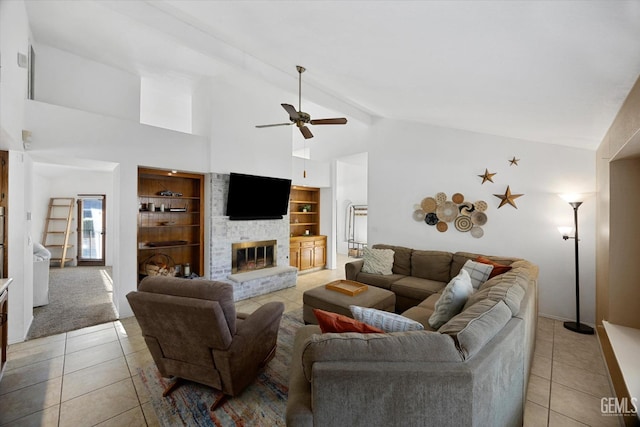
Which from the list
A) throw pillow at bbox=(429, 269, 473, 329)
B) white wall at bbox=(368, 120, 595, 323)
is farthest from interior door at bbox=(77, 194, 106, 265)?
throw pillow at bbox=(429, 269, 473, 329)

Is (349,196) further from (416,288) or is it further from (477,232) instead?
(416,288)

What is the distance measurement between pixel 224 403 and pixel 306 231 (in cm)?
527

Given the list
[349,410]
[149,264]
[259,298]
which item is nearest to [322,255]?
[259,298]

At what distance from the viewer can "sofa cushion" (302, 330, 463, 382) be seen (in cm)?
126

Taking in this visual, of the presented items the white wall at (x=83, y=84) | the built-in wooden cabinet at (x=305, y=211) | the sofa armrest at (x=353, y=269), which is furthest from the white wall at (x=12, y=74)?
the built-in wooden cabinet at (x=305, y=211)

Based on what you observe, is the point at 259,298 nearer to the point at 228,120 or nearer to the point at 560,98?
the point at 228,120

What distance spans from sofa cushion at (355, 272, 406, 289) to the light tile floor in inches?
72.4

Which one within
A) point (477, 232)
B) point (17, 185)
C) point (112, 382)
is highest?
point (17, 185)

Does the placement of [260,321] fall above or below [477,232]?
below

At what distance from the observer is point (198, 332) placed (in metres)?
1.89

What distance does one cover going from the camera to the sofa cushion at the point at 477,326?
1.32 metres

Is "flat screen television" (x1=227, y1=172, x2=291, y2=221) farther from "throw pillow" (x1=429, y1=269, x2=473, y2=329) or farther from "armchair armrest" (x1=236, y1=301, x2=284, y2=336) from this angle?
"throw pillow" (x1=429, y1=269, x2=473, y2=329)

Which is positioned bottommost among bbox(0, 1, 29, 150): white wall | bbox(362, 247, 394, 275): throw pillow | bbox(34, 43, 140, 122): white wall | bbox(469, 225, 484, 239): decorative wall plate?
bbox(362, 247, 394, 275): throw pillow

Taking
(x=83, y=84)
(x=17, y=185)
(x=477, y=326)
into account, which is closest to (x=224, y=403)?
(x=477, y=326)
